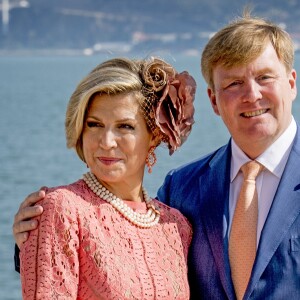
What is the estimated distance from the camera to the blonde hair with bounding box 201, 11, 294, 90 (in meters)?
3.90

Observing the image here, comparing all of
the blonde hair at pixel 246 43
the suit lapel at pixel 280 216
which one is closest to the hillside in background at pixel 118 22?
the blonde hair at pixel 246 43

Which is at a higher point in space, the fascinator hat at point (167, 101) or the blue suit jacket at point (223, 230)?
the fascinator hat at point (167, 101)

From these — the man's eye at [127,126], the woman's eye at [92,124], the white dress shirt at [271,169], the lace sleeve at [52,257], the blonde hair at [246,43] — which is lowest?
the lace sleeve at [52,257]

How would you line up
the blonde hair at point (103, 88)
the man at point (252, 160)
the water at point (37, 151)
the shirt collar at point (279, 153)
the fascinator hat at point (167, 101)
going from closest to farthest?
the blonde hair at point (103, 88)
the fascinator hat at point (167, 101)
the man at point (252, 160)
the shirt collar at point (279, 153)
the water at point (37, 151)

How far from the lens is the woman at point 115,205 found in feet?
11.3

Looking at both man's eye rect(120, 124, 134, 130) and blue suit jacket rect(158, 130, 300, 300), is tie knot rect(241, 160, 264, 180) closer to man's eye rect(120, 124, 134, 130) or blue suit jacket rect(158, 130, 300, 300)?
blue suit jacket rect(158, 130, 300, 300)

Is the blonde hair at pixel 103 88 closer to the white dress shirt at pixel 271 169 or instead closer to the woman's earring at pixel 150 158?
the woman's earring at pixel 150 158

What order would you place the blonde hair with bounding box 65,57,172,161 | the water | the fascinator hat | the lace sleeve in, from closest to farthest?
1. the lace sleeve
2. the blonde hair with bounding box 65,57,172,161
3. the fascinator hat
4. the water

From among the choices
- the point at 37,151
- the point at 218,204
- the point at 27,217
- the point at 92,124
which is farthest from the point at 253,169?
the point at 37,151

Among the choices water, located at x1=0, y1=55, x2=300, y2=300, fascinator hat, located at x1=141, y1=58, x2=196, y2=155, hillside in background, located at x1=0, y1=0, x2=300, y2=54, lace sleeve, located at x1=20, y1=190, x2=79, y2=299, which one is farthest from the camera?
hillside in background, located at x1=0, y1=0, x2=300, y2=54

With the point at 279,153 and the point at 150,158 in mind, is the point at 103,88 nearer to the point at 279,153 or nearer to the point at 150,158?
the point at 150,158

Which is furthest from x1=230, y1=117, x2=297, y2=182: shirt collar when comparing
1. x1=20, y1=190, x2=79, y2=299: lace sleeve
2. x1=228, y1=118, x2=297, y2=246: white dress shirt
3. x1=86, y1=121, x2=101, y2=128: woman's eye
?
x1=20, y1=190, x2=79, y2=299: lace sleeve

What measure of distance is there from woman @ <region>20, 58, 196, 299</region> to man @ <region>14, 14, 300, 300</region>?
16 centimetres

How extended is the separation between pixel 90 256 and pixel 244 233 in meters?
0.66
